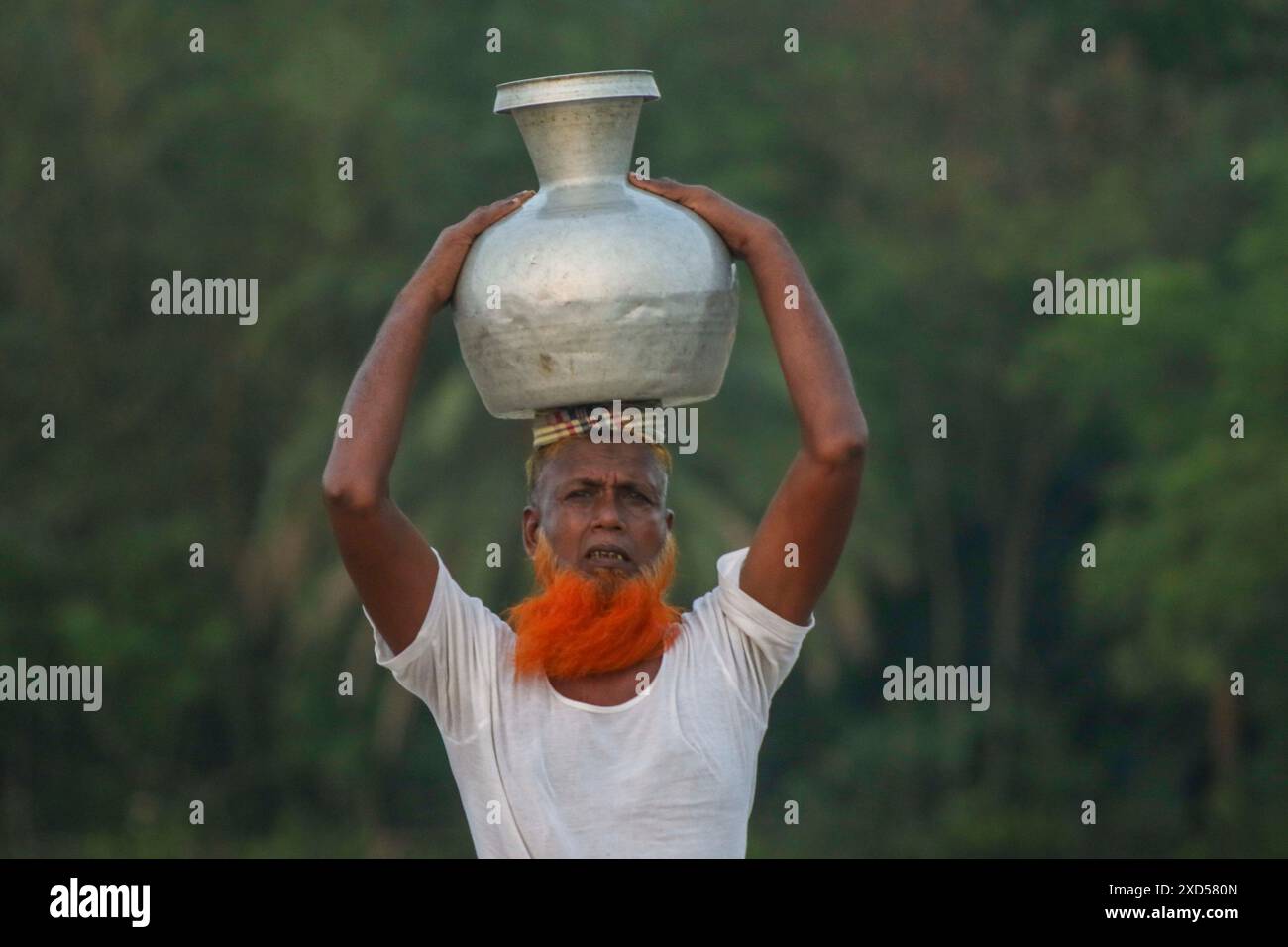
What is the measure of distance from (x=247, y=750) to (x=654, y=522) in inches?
948

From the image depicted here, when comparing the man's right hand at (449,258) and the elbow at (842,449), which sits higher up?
the man's right hand at (449,258)

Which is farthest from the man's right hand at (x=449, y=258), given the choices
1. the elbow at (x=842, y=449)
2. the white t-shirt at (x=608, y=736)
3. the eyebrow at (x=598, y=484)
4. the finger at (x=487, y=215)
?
the elbow at (x=842, y=449)

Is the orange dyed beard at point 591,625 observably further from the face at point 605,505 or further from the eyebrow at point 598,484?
the eyebrow at point 598,484

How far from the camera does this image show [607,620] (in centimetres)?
531

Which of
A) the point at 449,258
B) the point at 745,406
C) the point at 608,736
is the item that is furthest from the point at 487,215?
the point at 745,406

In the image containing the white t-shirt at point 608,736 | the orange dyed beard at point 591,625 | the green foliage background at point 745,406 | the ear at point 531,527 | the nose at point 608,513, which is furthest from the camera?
the green foliage background at point 745,406

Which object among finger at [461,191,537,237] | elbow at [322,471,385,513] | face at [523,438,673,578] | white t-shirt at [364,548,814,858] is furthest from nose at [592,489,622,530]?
finger at [461,191,537,237]

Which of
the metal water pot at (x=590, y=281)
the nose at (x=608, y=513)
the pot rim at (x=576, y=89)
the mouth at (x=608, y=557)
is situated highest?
the pot rim at (x=576, y=89)

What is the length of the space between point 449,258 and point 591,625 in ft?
2.56

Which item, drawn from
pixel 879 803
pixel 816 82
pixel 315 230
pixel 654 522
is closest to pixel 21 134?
pixel 315 230

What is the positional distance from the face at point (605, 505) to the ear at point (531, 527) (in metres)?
0.11

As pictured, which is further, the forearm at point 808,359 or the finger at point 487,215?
the finger at point 487,215

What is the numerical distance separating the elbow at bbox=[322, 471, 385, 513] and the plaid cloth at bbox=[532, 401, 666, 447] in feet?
1.40

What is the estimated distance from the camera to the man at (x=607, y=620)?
517 centimetres
